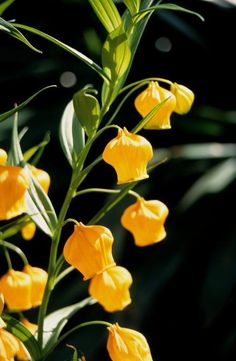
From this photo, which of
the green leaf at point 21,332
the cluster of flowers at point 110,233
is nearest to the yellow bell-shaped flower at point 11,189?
the cluster of flowers at point 110,233

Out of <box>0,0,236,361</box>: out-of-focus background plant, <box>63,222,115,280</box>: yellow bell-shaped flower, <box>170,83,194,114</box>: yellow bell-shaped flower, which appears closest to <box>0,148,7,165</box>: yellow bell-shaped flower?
<box>63,222,115,280</box>: yellow bell-shaped flower

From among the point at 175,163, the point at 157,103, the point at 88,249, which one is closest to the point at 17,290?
the point at 88,249

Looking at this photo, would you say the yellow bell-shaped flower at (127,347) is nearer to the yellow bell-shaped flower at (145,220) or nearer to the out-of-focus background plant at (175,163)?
the yellow bell-shaped flower at (145,220)

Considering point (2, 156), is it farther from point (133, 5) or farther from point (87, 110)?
point (133, 5)

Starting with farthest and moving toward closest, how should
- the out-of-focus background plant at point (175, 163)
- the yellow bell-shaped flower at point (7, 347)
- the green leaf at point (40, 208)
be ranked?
the out-of-focus background plant at point (175, 163), the green leaf at point (40, 208), the yellow bell-shaped flower at point (7, 347)

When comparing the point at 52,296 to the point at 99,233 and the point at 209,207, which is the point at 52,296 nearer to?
the point at 209,207

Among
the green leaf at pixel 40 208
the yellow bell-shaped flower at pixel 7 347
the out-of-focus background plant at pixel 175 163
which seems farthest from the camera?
the out-of-focus background plant at pixel 175 163
